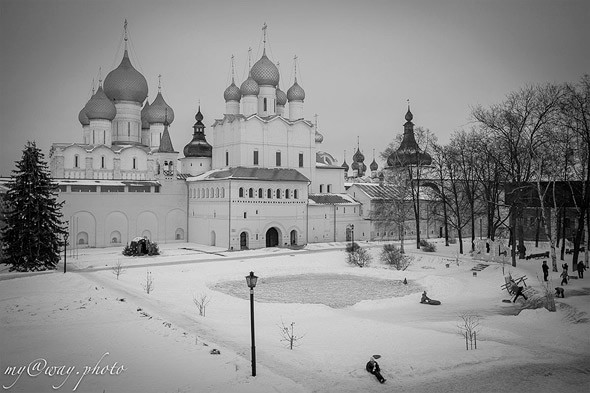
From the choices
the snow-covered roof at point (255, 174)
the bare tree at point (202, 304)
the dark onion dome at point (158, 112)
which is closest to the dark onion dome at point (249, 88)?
the snow-covered roof at point (255, 174)

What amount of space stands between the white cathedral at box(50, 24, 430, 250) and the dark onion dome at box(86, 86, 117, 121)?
0.09 meters

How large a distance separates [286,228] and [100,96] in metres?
20.6

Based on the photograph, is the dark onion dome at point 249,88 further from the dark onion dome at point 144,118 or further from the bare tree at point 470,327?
the bare tree at point 470,327

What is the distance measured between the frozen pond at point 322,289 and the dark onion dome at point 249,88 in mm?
21662

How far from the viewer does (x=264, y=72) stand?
43469mm

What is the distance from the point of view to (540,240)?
1563 inches

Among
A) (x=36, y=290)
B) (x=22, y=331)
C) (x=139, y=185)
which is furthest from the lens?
(x=139, y=185)

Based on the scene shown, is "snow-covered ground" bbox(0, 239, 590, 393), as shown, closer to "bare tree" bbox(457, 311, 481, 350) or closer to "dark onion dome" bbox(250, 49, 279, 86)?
"bare tree" bbox(457, 311, 481, 350)

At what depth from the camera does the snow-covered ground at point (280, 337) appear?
421 inches

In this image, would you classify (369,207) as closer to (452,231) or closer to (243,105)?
(452,231)

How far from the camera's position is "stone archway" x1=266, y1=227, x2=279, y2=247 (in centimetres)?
3966

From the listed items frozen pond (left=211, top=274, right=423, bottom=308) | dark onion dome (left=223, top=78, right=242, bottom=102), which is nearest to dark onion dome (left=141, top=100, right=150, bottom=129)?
dark onion dome (left=223, top=78, right=242, bottom=102)

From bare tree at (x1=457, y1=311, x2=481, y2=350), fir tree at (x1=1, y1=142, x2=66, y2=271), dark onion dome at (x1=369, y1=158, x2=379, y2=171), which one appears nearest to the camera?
bare tree at (x1=457, y1=311, x2=481, y2=350)

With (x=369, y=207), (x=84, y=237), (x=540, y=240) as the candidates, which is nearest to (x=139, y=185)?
(x=84, y=237)
